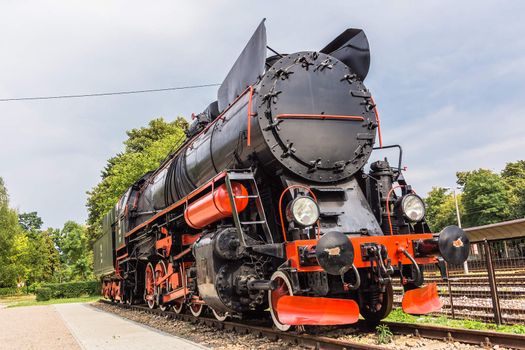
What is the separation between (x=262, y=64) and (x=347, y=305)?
327cm

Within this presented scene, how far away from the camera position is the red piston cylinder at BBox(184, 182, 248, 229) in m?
5.86

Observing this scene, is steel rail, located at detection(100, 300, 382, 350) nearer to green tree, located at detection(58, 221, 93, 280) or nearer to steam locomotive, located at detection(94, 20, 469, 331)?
steam locomotive, located at detection(94, 20, 469, 331)

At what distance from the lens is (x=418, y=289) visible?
17.8ft

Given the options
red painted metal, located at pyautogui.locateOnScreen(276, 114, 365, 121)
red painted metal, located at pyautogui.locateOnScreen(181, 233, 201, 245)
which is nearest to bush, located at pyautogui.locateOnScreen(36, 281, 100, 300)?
red painted metal, located at pyautogui.locateOnScreen(181, 233, 201, 245)

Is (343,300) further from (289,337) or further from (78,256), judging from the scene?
(78,256)

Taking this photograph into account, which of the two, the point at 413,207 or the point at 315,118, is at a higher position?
the point at 315,118

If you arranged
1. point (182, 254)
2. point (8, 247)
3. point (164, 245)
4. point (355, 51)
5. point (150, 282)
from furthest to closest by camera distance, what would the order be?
point (8, 247) < point (150, 282) < point (164, 245) < point (182, 254) < point (355, 51)

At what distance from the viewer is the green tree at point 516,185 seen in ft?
144

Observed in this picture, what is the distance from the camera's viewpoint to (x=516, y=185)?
1847 inches

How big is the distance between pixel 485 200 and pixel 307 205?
154 feet

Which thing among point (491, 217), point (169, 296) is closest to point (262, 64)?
point (169, 296)

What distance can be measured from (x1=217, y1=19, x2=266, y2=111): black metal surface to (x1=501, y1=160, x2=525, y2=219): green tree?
4420cm

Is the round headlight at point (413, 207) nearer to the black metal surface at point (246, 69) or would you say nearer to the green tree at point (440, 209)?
the black metal surface at point (246, 69)

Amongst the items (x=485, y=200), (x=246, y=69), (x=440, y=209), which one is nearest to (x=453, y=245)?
(x=246, y=69)
